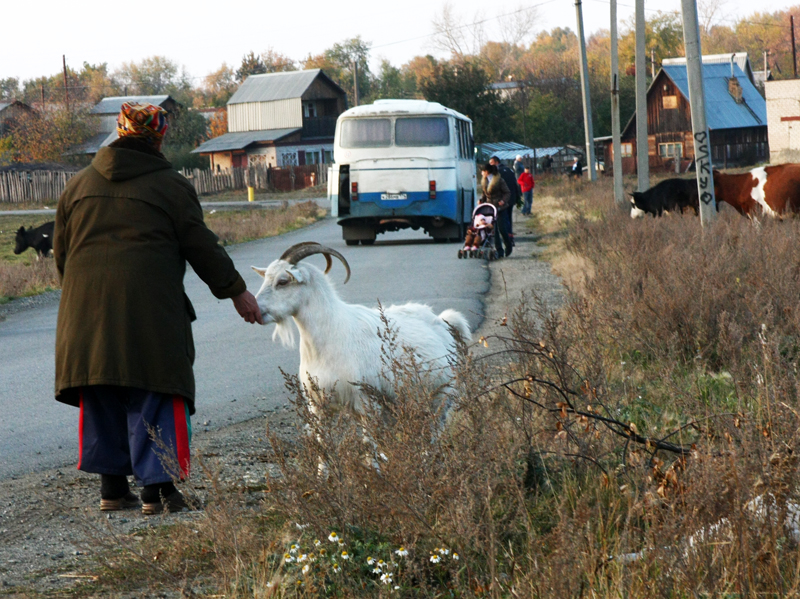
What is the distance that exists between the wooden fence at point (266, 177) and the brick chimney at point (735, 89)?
31603 millimetres

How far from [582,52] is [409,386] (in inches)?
1314

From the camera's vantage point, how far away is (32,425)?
23.5ft

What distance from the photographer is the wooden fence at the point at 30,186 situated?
6150 centimetres

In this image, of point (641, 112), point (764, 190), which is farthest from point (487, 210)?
point (641, 112)

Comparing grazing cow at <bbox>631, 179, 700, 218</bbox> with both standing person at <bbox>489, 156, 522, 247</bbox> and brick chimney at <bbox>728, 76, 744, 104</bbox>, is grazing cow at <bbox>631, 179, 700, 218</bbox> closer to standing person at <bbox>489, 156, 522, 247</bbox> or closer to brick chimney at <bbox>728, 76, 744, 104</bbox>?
standing person at <bbox>489, 156, 522, 247</bbox>

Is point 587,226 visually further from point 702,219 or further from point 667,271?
point 667,271

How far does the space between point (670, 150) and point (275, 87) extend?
100ft

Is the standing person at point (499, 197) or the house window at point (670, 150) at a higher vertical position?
the house window at point (670, 150)

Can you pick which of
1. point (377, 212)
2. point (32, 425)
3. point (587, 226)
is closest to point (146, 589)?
point (32, 425)

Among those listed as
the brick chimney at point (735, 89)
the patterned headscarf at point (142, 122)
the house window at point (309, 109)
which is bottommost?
the patterned headscarf at point (142, 122)

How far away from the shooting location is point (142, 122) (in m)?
4.91

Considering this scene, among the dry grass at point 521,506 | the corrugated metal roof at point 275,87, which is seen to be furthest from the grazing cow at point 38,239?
the corrugated metal roof at point 275,87

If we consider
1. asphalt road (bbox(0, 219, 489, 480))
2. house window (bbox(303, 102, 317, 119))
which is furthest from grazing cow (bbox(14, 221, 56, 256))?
house window (bbox(303, 102, 317, 119))

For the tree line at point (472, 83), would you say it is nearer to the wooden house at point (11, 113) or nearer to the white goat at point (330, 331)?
the wooden house at point (11, 113)
